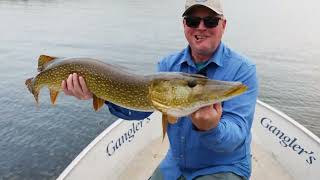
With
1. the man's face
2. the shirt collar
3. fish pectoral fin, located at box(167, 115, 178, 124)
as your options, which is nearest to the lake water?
the shirt collar

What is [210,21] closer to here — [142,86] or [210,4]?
[210,4]

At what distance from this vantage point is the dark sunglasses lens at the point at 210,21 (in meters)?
3.08

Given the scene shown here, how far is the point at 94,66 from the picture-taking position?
308 cm

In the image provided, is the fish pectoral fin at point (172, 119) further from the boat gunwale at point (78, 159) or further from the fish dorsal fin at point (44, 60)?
the boat gunwale at point (78, 159)

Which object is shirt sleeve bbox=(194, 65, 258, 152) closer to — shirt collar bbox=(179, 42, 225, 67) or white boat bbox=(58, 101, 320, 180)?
shirt collar bbox=(179, 42, 225, 67)

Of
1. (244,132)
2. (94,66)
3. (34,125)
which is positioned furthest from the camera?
(34,125)

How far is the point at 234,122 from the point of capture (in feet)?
9.36

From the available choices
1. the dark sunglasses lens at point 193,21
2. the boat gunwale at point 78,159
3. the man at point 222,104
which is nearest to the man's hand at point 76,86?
the man at point 222,104

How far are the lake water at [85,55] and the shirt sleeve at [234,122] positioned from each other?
1.50 m

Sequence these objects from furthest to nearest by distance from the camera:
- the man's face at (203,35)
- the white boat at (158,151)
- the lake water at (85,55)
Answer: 1. the lake water at (85,55)
2. the white boat at (158,151)
3. the man's face at (203,35)

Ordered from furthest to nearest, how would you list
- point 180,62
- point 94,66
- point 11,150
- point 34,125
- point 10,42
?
point 10,42, point 34,125, point 11,150, point 180,62, point 94,66

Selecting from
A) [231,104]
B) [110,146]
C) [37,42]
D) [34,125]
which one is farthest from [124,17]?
[231,104]

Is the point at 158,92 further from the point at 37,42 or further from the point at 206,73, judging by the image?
the point at 37,42

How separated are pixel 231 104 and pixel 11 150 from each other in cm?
650
